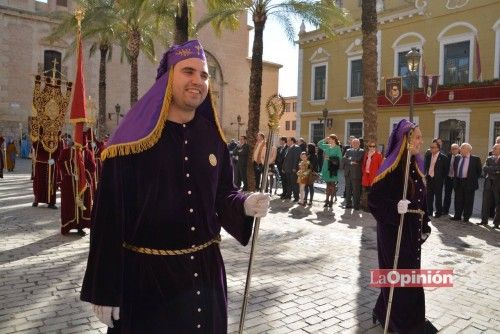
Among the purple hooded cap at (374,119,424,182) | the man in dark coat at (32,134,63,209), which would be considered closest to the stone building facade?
the man in dark coat at (32,134,63,209)

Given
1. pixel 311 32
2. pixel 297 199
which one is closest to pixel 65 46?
pixel 311 32

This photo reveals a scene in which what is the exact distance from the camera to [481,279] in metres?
6.30

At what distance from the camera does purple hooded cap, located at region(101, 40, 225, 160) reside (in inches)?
100

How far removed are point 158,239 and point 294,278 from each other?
3.80 metres

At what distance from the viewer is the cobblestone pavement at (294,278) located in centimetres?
452

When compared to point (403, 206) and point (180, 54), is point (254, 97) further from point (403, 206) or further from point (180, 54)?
point (180, 54)

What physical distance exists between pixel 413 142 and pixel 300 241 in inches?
173

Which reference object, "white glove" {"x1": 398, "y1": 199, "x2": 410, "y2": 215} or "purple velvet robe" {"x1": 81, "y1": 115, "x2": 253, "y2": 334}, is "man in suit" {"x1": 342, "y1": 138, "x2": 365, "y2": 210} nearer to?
"white glove" {"x1": 398, "y1": 199, "x2": 410, "y2": 215}

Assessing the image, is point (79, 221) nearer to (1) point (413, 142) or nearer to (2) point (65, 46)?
(1) point (413, 142)

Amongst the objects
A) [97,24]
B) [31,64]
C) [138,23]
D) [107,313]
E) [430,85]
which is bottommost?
[107,313]

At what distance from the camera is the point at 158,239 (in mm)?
2561

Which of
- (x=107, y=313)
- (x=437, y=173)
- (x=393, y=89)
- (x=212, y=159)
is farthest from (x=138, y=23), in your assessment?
(x=107, y=313)

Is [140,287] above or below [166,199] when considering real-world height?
below

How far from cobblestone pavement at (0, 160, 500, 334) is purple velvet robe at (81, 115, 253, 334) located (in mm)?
1908
